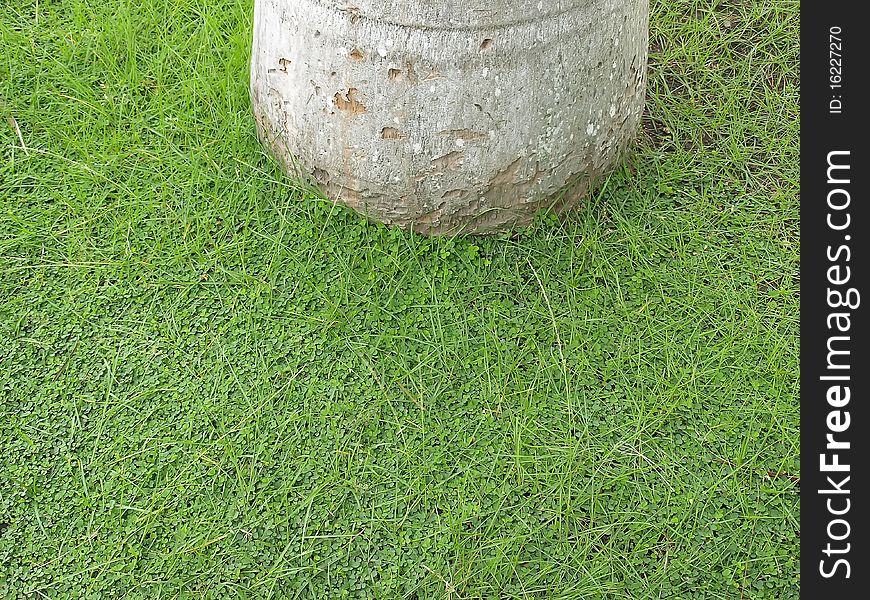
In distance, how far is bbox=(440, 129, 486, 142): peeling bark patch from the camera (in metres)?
2.58

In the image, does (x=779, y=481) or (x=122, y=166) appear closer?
(x=779, y=481)

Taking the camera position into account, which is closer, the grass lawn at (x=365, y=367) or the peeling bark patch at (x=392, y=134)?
the grass lawn at (x=365, y=367)

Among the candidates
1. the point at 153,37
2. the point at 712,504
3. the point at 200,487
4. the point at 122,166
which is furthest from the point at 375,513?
the point at 153,37

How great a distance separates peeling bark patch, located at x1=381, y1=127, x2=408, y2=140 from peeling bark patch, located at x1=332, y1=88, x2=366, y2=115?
0.09 metres

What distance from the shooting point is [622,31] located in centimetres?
264

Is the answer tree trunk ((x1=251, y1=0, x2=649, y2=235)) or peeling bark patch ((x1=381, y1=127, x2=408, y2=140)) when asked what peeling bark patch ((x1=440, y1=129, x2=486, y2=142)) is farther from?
peeling bark patch ((x1=381, y1=127, x2=408, y2=140))

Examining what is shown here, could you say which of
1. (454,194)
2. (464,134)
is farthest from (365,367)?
(464,134)

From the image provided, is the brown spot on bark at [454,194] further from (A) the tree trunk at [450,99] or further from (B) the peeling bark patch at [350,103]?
(B) the peeling bark patch at [350,103]

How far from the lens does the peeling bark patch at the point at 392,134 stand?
2600 millimetres

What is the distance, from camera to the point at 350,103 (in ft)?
8.48

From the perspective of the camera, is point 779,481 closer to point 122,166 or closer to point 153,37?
point 122,166

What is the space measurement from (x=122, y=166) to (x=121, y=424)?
3.24 feet

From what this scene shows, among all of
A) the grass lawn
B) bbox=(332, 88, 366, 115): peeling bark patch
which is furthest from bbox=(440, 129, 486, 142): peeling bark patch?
the grass lawn

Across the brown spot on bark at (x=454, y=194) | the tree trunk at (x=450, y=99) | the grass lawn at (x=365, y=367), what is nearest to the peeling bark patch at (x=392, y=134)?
the tree trunk at (x=450, y=99)
